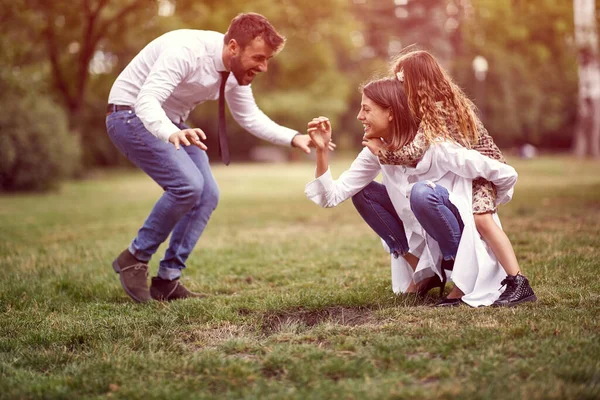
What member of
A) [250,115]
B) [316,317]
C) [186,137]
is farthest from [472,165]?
[250,115]

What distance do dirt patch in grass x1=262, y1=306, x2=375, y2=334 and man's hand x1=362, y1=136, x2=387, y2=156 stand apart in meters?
1.01

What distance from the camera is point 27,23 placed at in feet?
71.5

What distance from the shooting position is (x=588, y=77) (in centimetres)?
2570

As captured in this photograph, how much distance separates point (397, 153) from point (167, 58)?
1728mm

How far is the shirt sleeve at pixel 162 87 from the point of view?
4309 mm

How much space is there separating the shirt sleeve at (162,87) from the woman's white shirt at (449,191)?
1048mm

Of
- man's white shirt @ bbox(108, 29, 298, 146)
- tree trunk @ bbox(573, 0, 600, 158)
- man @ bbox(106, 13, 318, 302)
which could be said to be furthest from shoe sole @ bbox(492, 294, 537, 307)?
tree trunk @ bbox(573, 0, 600, 158)

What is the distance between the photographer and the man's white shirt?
14.4 ft

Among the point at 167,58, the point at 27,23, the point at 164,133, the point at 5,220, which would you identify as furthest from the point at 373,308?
the point at 27,23

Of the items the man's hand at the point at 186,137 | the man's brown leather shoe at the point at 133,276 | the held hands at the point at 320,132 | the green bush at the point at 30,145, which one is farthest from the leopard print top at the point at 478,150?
the green bush at the point at 30,145

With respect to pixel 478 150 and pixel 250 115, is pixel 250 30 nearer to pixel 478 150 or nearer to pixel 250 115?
pixel 250 115

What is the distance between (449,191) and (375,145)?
546mm

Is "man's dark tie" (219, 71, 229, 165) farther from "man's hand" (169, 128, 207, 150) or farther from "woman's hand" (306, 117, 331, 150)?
"woman's hand" (306, 117, 331, 150)

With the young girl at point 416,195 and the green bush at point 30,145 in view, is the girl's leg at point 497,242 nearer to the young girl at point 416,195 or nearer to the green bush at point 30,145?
the young girl at point 416,195
